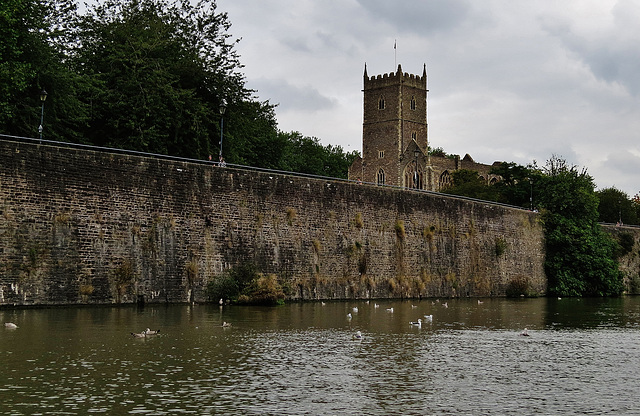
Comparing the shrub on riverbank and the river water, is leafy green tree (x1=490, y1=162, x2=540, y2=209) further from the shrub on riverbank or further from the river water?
the river water

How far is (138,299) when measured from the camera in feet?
87.9

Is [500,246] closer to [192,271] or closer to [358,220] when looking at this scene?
[358,220]

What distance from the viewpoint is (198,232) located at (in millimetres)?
29000

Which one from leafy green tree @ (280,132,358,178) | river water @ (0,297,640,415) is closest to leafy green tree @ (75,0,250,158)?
river water @ (0,297,640,415)

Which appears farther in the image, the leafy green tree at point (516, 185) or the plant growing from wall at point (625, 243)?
the leafy green tree at point (516, 185)

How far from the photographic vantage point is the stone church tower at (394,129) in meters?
107

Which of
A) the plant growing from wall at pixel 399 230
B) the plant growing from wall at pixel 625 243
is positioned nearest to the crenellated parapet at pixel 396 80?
the plant growing from wall at pixel 625 243

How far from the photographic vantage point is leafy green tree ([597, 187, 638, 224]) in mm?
82312

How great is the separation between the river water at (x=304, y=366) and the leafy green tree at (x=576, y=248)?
85.8 feet

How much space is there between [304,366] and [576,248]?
38350 mm

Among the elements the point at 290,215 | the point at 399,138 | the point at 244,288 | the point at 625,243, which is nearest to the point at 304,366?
the point at 244,288

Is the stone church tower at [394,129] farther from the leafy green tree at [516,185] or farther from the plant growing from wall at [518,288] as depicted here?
the plant growing from wall at [518,288]

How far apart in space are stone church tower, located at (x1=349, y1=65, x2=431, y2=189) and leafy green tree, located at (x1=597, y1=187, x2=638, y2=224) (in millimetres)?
26613

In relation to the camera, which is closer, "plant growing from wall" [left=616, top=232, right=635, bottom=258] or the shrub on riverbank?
the shrub on riverbank
